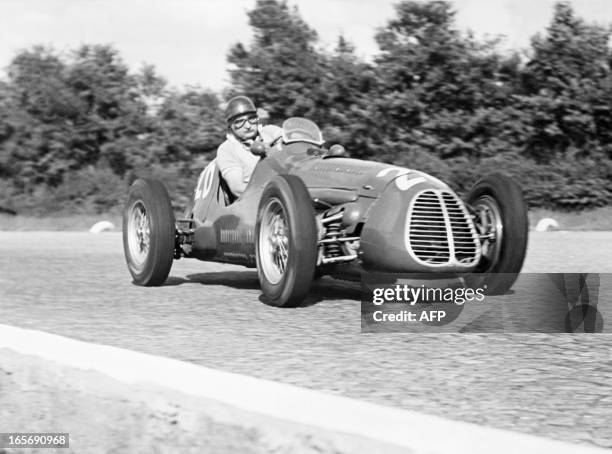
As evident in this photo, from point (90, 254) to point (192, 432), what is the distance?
10695 mm

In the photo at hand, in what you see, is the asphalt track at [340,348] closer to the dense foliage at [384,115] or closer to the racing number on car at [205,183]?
the racing number on car at [205,183]

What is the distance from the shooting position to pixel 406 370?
16.0ft

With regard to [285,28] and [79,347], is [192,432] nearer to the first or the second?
[79,347]

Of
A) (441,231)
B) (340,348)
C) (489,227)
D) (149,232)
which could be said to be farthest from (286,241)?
(340,348)

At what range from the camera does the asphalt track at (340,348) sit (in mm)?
4066

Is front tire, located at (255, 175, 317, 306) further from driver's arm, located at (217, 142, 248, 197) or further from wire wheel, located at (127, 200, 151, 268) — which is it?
wire wheel, located at (127, 200, 151, 268)

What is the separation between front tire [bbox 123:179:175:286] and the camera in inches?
354

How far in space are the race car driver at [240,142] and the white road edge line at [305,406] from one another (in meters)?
4.35

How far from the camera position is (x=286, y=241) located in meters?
7.58

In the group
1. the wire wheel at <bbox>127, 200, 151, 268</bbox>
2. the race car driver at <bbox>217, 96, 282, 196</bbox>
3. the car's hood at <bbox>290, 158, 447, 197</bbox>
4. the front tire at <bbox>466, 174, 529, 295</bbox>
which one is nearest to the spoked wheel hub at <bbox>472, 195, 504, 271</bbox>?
the front tire at <bbox>466, 174, 529, 295</bbox>

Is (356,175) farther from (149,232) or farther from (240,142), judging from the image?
(149,232)

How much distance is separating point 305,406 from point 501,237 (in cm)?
441

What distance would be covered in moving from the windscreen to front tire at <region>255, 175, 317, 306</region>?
4.01ft

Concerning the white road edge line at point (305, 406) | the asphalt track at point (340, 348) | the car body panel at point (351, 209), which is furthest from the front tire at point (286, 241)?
the white road edge line at point (305, 406)
